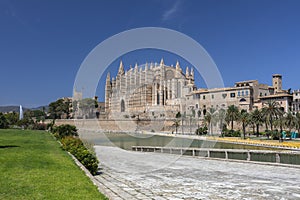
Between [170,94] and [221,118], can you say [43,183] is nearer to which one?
[221,118]

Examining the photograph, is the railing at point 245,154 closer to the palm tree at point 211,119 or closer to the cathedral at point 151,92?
the palm tree at point 211,119

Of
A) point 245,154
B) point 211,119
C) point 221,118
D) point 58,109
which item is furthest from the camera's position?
point 58,109

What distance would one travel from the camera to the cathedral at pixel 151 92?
9844 cm

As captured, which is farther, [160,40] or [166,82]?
[166,82]

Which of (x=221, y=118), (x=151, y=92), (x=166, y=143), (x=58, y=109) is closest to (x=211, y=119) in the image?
(x=221, y=118)

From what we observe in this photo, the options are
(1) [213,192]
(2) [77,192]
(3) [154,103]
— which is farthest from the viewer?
(3) [154,103]

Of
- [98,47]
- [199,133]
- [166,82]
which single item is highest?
[166,82]

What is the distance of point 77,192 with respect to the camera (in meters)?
6.32

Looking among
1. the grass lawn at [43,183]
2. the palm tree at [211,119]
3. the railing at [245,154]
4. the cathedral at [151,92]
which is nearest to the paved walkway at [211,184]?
the grass lawn at [43,183]

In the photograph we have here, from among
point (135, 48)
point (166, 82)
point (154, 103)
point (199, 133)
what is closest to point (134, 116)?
point (154, 103)

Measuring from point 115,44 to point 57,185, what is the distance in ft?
39.5

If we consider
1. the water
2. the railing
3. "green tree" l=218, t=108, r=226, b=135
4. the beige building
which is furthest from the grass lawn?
the beige building

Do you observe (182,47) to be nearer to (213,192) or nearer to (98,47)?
(98,47)

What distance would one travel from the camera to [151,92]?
Answer: 108688mm
